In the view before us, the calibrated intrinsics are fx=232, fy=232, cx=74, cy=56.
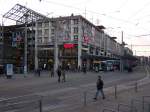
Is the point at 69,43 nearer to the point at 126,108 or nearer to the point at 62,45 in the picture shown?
the point at 62,45

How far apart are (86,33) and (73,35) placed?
4411 millimetres

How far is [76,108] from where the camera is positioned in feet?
38.9

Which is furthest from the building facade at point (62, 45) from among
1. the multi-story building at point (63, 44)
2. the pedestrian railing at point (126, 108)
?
the pedestrian railing at point (126, 108)

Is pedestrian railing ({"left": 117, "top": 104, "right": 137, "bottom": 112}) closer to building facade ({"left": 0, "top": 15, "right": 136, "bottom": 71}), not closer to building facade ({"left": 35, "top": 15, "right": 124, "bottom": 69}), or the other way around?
building facade ({"left": 0, "top": 15, "right": 136, "bottom": 71})

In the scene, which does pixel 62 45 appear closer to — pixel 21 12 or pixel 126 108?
pixel 21 12

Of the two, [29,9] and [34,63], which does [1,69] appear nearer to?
[29,9]

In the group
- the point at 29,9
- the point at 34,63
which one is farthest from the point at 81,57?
the point at 29,9

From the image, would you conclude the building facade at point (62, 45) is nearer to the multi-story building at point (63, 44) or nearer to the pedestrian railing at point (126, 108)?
the multi-story building at point (63, 44)

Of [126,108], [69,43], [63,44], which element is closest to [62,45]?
[63,44]

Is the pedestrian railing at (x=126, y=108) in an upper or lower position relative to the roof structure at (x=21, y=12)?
lower

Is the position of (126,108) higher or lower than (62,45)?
lower

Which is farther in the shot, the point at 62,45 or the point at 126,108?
the point at 62,45

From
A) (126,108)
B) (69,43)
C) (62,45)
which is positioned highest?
(69,43)

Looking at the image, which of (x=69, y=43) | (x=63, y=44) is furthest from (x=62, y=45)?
(x=69, y=43)
